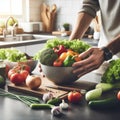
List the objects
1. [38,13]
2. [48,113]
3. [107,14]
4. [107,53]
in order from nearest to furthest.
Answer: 1. [48,113]
2. [107,53]
3. [107,14]
4. [38,13]

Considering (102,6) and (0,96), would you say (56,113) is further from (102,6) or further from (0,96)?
(102,6)

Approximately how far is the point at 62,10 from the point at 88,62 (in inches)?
112

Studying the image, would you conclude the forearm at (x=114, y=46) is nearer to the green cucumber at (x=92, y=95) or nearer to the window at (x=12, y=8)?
the green cucumber at (x=92, y=95)

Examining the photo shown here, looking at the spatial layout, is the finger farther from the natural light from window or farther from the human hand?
the natural light from window

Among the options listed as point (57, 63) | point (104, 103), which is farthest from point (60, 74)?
point (104, 103)

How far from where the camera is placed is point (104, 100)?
1059mm

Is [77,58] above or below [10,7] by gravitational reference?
below

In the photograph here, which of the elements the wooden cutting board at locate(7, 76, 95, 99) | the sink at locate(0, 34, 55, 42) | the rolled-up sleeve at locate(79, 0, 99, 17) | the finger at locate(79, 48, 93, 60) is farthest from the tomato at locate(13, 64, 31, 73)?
the sink at locate(0, 34, 55, 42)

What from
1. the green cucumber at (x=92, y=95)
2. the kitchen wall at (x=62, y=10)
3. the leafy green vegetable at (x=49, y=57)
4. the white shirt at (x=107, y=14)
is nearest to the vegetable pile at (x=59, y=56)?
the leafy green vegetable at (x=49, y=57)

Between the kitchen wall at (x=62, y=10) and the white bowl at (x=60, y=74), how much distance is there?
2593 millimetres

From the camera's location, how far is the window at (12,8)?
13.1 feet

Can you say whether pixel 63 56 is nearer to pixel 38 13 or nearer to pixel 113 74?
pixel 113 74

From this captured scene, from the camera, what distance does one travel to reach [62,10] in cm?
400

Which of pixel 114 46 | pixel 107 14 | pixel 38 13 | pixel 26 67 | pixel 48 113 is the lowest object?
pixel 48 113
